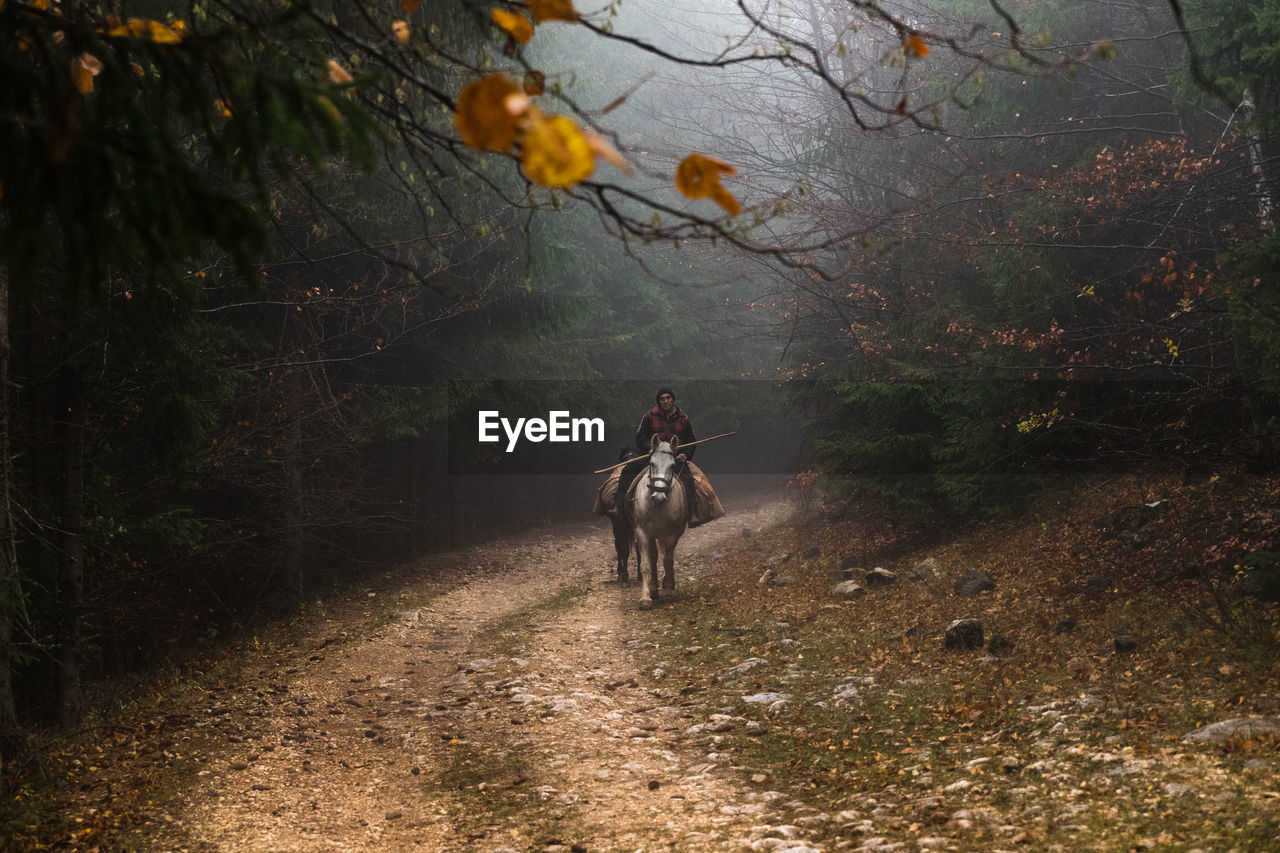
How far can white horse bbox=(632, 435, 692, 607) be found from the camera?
11969mm

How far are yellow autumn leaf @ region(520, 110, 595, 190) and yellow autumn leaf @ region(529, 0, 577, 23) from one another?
0.80 metres

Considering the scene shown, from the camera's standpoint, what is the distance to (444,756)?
6848 millimetres

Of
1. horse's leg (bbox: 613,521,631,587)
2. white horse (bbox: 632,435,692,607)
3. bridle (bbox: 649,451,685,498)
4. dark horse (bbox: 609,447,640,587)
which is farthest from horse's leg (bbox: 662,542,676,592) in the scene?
horse's leg (bbox: 613,521,631,587)

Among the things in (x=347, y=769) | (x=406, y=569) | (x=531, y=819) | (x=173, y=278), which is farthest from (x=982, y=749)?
(x=406, y=569)

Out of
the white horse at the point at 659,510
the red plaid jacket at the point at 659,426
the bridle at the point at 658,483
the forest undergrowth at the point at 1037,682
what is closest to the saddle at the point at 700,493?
the white horse at the point at 659,510

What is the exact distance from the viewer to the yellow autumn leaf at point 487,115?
193 cm

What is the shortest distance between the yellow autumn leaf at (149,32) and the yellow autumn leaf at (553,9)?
0.98m

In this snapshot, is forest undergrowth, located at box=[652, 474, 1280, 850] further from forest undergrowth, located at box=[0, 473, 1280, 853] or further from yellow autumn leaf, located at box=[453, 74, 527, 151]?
yellow autumn leaf, located at box=[453, 74, 527, 151]

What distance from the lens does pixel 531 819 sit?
215 inches

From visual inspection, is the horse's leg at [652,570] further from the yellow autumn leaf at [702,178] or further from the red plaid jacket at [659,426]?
the yellow autumn leaf at [702,178]

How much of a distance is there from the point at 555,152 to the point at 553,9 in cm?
86

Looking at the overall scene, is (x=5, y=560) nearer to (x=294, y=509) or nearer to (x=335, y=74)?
(x=335, y=74)

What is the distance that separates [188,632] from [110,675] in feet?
4.15

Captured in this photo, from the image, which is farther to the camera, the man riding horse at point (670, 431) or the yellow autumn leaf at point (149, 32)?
the man riding horse at point (670, 431)
